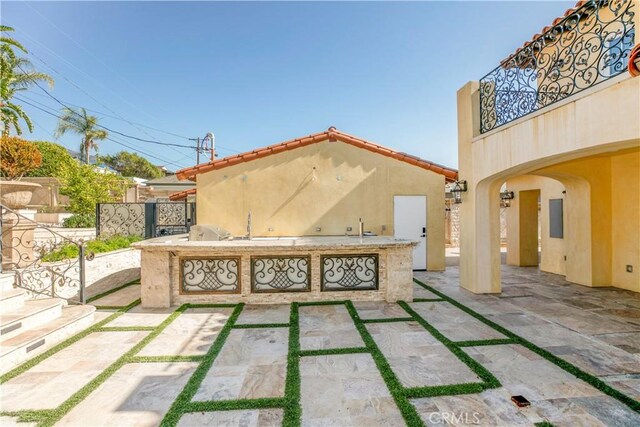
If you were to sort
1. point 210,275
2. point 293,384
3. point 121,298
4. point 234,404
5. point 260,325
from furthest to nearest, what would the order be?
point 121,298
point 210,275
point 260,325
point 293,384
point 234,404

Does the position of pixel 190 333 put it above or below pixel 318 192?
below

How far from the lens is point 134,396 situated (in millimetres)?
2891

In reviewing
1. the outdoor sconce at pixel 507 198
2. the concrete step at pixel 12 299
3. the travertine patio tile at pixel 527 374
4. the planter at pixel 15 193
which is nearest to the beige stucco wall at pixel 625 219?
the outdoor sconce at pixel 507 198

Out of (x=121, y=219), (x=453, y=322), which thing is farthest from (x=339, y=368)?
(x=121, y=219)

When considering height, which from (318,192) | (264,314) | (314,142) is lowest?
(264,314)

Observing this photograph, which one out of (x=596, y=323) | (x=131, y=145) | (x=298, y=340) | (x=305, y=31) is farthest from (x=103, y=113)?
(x=596, y=323)

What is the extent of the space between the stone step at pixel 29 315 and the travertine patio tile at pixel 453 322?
21.2ft

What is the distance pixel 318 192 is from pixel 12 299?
7059mm

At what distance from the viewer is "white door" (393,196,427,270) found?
9.27m

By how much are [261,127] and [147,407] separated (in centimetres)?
2036

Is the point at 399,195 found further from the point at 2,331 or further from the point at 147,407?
the point at 2,331

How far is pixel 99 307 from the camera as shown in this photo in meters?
5.79

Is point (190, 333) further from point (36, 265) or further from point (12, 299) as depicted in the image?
point (36, 265)

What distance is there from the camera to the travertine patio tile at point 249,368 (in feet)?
9.72
